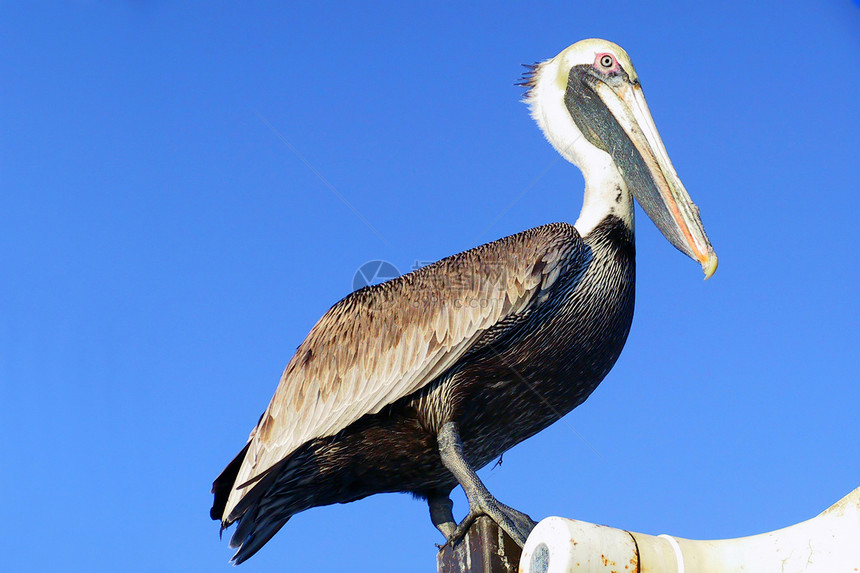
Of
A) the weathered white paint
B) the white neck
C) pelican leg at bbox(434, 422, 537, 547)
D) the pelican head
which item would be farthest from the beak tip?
the weathered white paint

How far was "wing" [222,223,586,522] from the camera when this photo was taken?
5492 mm

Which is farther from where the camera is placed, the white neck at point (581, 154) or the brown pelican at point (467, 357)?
the white neck at point (581, 154)

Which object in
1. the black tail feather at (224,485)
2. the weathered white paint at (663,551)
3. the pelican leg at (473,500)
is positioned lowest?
the weathered white paint at (663,551)

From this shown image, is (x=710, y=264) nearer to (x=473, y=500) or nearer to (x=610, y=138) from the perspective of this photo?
(x=610, y=138)

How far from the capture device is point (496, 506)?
16.3ft

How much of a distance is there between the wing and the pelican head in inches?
21.7

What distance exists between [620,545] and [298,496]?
3409 mm

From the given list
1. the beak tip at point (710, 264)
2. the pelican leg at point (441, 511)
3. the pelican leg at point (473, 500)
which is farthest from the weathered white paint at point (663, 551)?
the pelican leg at point (441, 511)

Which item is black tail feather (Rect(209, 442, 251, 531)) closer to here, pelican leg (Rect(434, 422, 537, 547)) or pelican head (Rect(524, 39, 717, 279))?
pelican leg (Rect(434, 422, 537, 547))

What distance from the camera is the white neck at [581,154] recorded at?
6004 mm

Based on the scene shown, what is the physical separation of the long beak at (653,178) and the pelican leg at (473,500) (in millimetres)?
1768

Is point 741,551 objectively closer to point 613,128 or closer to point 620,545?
point 620,545

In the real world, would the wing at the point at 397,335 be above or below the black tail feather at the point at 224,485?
above

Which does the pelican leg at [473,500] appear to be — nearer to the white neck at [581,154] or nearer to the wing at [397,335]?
the wing at [397,335]
